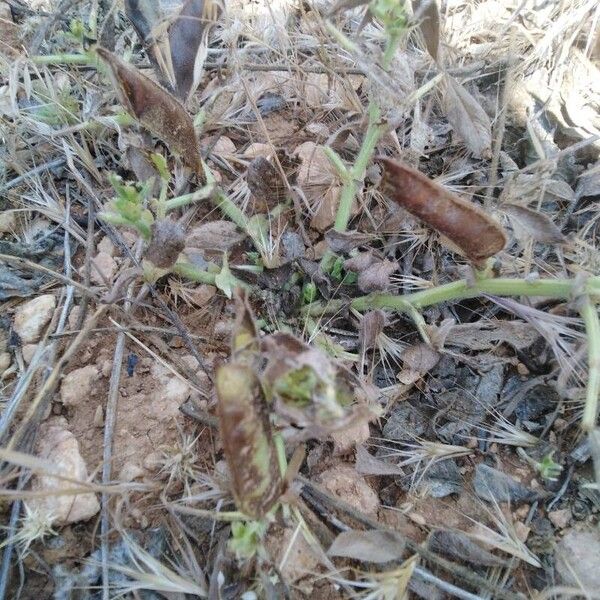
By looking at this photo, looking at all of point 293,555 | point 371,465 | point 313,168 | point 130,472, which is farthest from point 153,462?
point 313,168

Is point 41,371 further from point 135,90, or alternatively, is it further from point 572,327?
point 572,327

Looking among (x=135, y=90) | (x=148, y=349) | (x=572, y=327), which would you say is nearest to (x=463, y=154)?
(x=572, y=327)

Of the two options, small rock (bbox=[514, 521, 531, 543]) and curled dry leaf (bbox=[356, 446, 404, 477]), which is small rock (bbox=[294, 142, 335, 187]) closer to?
curled dry leaf (bbox=[356, 446, 404, 477])

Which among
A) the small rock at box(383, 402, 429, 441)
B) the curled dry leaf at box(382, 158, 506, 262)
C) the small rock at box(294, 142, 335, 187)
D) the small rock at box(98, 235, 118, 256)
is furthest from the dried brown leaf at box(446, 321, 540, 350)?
the small rock at box(98, 235, 118, 256)

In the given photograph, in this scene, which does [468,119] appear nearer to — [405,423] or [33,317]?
[405,423]

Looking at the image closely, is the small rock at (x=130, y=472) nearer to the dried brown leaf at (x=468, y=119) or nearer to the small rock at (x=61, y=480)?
the small rock at (x=61, y=480)

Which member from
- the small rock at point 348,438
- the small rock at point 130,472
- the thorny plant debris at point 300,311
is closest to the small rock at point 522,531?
the thorny plant debris at point 300,311
